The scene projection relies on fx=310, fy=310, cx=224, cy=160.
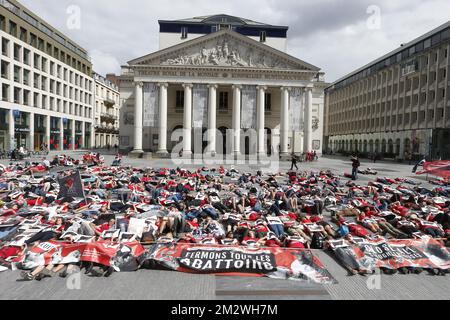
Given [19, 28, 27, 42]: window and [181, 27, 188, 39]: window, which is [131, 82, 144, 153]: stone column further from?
[19, 28, 27, 42]: window

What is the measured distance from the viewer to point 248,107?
46.4 m

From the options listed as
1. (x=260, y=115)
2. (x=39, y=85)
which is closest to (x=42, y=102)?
(x=39, y=85)

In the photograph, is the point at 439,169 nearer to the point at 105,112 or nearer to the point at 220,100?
the point at 220,100

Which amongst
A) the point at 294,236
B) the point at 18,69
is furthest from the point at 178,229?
the point at 18,69

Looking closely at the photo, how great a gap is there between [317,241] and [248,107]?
128 feet

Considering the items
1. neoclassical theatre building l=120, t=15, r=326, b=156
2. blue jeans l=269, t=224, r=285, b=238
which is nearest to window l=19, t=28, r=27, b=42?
neoclassical theatre building l=120, t=15, r=326, b=156

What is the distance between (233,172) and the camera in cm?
2373

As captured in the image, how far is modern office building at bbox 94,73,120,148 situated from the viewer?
3095 inches

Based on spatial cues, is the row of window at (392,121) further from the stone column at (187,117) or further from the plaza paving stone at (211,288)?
the plaza paving stone at (211,288)

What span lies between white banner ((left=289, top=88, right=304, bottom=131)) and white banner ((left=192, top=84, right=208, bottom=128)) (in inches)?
513

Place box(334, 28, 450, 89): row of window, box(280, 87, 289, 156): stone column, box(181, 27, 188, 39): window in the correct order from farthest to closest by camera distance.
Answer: box(181, 27, 188, 39): window
box(334, 28, 450, 89): row of window
box(280, 87, 289, 156): stone column

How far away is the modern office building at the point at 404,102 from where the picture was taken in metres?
47.5
